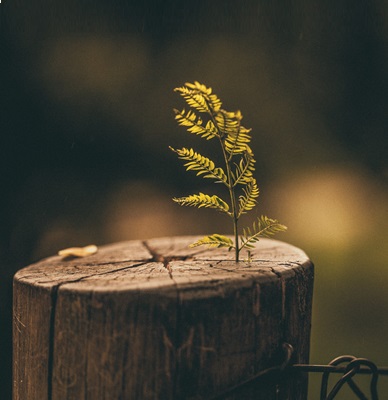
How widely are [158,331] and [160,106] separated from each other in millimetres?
3830

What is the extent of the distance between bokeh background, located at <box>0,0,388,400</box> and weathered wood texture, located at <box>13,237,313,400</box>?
126 inches

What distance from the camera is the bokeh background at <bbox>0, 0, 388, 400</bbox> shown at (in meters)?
4.56

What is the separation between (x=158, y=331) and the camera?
3.81ft

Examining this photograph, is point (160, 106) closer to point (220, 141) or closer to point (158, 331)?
point (220, 141)

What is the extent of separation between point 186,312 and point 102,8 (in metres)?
4.17

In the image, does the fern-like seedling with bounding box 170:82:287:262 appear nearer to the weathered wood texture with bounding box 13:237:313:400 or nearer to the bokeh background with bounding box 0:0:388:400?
the weathered wood texture with bounding box 13:237:313:400

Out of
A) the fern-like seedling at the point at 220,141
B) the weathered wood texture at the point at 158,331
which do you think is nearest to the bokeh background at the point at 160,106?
the fern-like seedling at the point at 220,141

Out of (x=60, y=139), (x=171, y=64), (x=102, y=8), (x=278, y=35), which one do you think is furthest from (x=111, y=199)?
(x=278, y=35)

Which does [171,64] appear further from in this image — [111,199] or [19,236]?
[19,236]

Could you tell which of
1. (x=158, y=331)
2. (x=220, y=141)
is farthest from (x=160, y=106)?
(x=158, y=331)

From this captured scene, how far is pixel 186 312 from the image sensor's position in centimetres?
117

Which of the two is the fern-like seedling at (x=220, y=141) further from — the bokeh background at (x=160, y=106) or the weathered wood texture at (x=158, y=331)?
the bokeh background at (x=160, y=106)

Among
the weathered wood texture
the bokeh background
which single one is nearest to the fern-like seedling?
the weathered wood texture

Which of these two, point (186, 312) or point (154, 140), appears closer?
point (186, 312)
